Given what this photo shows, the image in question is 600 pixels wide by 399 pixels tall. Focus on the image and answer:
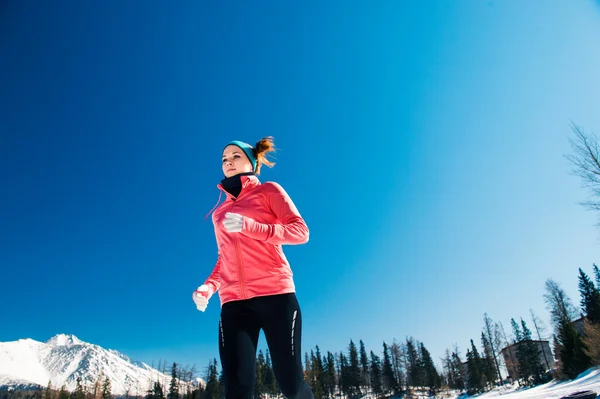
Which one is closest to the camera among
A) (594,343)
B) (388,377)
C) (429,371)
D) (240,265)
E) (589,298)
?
(240,265)

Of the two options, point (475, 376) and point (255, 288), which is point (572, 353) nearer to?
point (475, 376)

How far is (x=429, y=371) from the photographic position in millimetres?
60625

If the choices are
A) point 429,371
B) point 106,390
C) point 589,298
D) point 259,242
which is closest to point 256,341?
point 259,242

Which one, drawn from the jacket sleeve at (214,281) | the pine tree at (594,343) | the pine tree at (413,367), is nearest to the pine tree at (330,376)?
the pine tree at (413,367)

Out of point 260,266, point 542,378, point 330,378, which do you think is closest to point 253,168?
point 260,266

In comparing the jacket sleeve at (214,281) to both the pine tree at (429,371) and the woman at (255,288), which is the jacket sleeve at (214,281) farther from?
the pine tree at (429,371)

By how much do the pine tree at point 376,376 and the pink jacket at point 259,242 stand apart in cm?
7473

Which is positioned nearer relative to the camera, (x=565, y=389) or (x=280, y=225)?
(x=280, y=225)

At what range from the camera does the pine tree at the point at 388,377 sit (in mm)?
63250

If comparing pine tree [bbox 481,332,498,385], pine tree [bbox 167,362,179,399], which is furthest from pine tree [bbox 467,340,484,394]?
pine tree [bbox 167,362,179,399]

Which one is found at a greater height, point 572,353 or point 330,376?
Answer: point 572,353

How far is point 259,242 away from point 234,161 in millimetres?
900

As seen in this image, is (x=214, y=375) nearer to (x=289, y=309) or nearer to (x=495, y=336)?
(x=495, y=336)

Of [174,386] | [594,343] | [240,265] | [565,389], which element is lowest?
[174,386]
